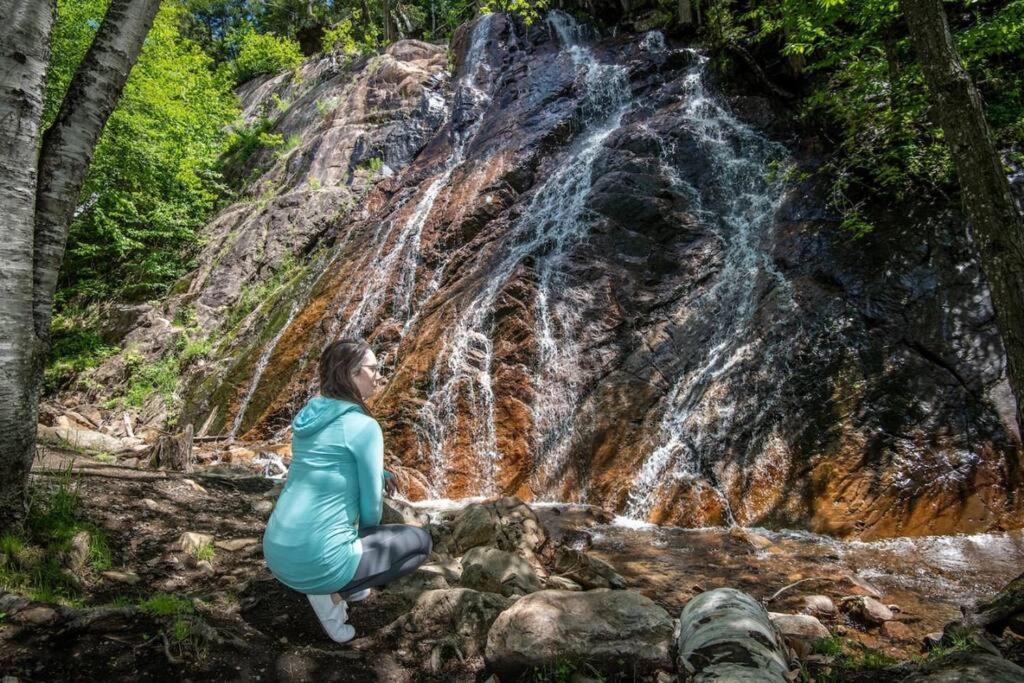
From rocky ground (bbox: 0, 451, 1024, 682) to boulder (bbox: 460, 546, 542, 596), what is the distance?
0.04ft

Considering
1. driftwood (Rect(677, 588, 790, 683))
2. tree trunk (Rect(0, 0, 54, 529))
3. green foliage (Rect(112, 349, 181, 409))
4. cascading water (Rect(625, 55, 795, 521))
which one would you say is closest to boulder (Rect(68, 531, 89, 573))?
tree trunk (Rect(0, 0, 54, 529))

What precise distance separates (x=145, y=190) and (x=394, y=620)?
61.1 feet

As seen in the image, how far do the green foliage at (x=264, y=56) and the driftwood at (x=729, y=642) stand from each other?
102ft

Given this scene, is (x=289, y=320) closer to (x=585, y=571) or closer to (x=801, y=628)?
(x=585, y=571)

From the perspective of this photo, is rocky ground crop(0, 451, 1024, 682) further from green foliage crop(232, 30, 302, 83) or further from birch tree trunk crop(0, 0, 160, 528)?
green foliage crop(232, 30, 302, 83)

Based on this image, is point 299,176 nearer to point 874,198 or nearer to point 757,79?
point 757,79

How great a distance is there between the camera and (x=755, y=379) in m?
7.11

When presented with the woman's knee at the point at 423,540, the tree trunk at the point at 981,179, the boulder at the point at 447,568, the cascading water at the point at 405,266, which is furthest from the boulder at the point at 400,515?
the cascading water at the point at 405,266

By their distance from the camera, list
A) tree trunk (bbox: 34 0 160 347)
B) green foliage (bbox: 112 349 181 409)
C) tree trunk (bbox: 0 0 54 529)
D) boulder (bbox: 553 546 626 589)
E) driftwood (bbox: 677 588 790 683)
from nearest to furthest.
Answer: driftwood (bbox: 677 588 790 683), tree trunk (bbox: 0 0 54 529), tree trunk (bbox: 34 0 160 347), boulder (bbox: 553 546 626 589), green foliage (bbox: 112 349 181 409)

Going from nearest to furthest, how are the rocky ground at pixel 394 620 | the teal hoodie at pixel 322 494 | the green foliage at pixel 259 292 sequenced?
the rocky ground at pixel 394 620 < the teal hoodie at pixel 322 494 < the green foliage at pixel 259 292

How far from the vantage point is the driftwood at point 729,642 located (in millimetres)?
2195

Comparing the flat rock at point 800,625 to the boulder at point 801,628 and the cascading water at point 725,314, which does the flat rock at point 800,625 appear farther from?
the cascading water at point 725,314

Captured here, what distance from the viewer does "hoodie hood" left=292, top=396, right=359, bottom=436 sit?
104 inches

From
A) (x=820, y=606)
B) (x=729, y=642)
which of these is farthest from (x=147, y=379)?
(x=729, y=642)
